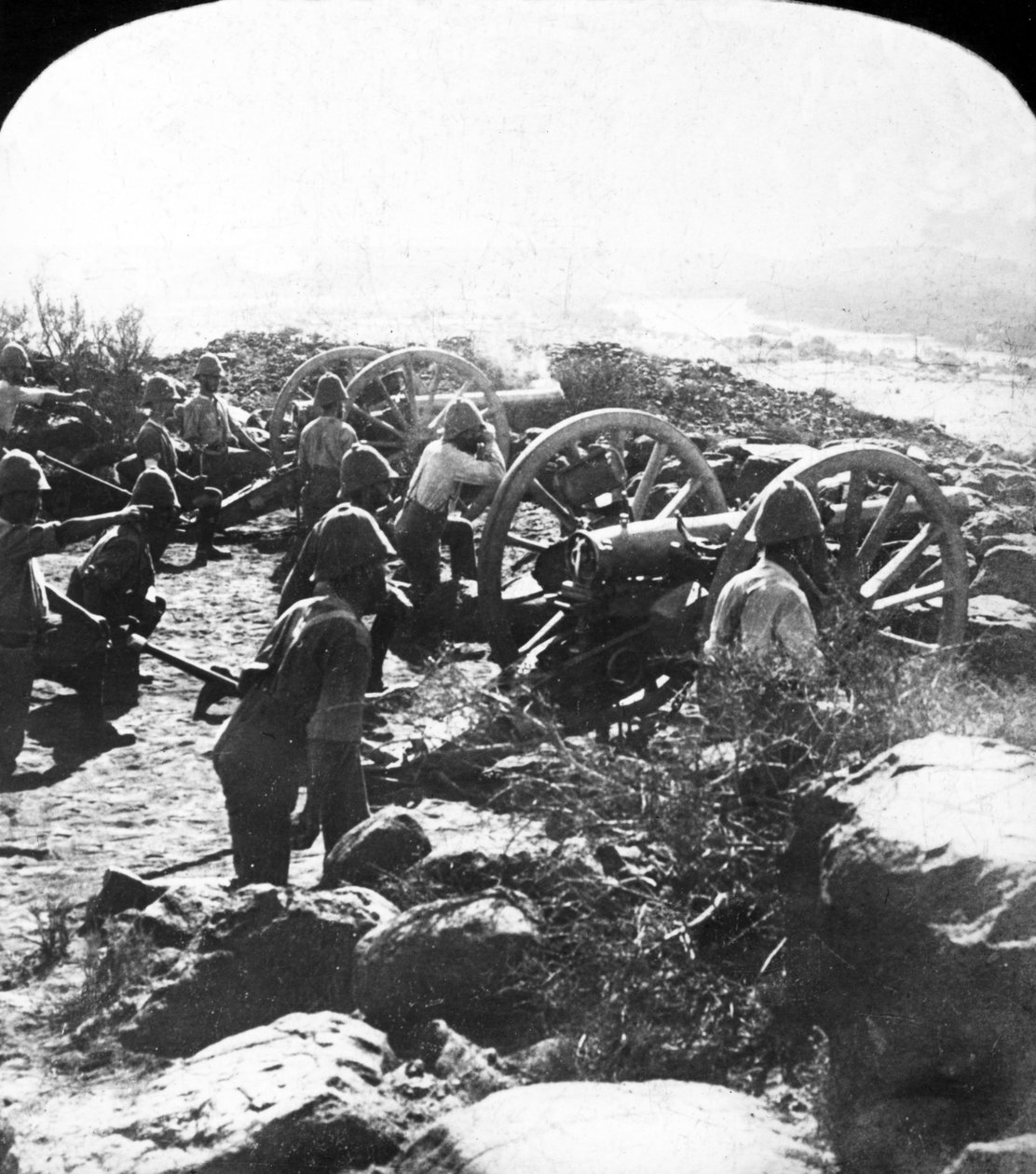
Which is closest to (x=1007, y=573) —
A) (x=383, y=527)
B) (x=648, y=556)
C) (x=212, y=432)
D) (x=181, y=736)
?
(x=648, y=556)

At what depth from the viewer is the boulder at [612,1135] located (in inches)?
115

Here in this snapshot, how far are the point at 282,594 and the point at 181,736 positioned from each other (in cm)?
62

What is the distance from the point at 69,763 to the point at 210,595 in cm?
106

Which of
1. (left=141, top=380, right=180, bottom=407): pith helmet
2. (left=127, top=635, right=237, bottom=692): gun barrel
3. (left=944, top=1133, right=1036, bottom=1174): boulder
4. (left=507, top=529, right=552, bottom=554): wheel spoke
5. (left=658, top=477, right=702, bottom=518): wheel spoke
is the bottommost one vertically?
(left=944, top=1133, right=1036, bottom=1174): boulder

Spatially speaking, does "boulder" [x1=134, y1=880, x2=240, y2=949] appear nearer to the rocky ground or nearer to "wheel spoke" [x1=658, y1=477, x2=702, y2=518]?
the rocky ground

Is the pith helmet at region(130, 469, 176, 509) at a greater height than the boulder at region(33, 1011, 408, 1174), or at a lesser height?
greater

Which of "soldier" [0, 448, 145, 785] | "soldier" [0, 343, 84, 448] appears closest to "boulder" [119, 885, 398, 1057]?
"soldier" [0, 448, 145, 785]

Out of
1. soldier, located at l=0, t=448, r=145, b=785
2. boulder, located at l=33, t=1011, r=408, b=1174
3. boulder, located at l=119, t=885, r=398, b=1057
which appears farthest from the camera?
soldier, located at l=0, t=448, r=145, b=785

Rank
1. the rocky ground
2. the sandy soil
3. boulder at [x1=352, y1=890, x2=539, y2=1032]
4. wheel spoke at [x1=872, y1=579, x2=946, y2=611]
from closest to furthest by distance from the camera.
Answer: boulder at [x1=352, y1=890, x2=539, y2=1032] < the rocky ground < the sandy soil < wheel spoke at [x1=872, y1=579, x2=946, y2=611]

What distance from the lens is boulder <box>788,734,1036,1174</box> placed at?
281 cm

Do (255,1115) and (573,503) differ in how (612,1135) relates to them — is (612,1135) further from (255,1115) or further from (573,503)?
(573,503)

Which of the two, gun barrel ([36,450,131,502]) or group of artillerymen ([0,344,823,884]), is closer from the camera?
group of artillerymen ([0,344,823,884])

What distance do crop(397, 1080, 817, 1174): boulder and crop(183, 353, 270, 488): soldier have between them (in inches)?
110

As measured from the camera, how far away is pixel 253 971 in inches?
142
